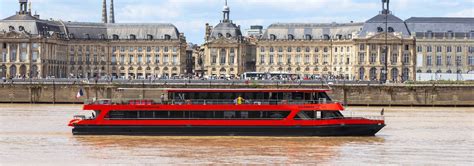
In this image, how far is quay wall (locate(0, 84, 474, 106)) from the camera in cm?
11888

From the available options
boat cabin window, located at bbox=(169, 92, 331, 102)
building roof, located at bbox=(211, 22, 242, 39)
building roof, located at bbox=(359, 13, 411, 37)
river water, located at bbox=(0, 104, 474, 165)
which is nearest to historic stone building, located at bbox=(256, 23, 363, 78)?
building roof, located at bbox=(359, 13, 411, 37)

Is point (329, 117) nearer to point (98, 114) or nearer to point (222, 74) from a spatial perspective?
point (98, 114)

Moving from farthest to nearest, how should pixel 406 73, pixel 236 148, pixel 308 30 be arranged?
pixel 308 30
pixel 406 73
pixel 236 148

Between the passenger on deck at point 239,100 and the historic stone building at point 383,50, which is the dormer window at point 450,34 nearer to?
the historic stone building at point 383,50

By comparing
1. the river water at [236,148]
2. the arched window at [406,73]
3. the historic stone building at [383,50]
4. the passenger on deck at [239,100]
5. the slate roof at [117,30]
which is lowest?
the river water at [236,148]

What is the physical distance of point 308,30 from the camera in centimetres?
18200

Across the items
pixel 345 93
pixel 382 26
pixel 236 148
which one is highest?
pixel 382 26

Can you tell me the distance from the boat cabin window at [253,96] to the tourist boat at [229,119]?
8 centimetres

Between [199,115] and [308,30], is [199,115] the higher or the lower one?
the lower one

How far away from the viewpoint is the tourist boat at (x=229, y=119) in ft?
232

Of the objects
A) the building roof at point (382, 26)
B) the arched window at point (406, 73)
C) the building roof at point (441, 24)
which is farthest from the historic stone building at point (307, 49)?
the arched window at point (406, 73)

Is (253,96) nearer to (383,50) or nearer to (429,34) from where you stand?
(383,50)

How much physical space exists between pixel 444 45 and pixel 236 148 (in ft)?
379

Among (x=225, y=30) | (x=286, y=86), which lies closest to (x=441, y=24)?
(x=225, y=30)
